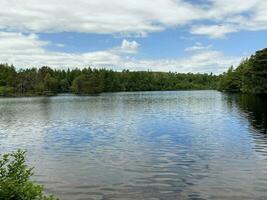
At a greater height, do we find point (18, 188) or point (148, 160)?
point (18, 188)

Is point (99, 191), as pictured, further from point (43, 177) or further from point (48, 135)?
point (48, 135)

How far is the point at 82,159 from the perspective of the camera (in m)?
26.6

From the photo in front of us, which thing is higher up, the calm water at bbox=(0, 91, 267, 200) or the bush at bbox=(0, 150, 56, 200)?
the bush at bbox=(0, 150, 56, 200)

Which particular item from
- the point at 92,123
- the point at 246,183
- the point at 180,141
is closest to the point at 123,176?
the point at 246,183

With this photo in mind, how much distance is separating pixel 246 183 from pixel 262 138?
15589 mm

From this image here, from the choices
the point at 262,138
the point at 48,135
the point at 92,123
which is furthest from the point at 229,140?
the point at 92,123

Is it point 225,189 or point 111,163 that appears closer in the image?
point 225,189

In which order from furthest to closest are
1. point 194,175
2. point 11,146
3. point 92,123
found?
point 92,123 → point 11,146 → point 194,175

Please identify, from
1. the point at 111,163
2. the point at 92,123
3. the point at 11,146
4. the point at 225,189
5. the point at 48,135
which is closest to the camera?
the point at 225,189

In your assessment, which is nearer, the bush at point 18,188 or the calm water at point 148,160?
the bush at point 18,188

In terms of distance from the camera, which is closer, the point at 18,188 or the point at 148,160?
the point at 18,188

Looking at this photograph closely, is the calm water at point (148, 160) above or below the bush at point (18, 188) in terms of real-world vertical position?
below

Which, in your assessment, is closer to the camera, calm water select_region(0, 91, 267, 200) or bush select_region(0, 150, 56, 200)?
bush select_region(0, 150, 56, 200)

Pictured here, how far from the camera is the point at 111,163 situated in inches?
988
